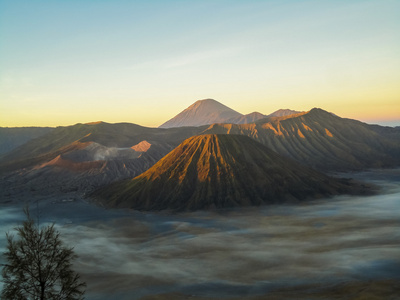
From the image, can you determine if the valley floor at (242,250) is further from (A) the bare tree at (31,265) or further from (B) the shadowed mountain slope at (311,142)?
(B) the shadowed mountain slope at (311,142)

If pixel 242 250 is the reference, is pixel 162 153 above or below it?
above

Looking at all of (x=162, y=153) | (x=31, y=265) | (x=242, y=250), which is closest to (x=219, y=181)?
(x=242, y=250)

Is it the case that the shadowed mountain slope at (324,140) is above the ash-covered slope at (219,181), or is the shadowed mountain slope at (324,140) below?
above

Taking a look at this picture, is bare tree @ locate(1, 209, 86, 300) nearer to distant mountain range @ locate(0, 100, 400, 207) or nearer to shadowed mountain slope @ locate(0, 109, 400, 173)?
distant mountain range @ locate(0, 100, 400, 207)

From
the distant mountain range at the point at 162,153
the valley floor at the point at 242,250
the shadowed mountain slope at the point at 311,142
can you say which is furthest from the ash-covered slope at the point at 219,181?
the shadowed mountain slope at the point at 311,142

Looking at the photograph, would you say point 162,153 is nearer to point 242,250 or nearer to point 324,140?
point 324,140

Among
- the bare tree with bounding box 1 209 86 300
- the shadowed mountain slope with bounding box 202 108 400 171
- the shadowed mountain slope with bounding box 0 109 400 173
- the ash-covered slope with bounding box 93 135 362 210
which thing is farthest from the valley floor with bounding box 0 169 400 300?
the shadowed mountain slope with bounding box 0 109 400 173
